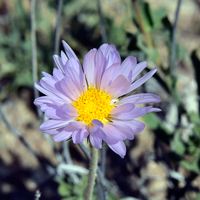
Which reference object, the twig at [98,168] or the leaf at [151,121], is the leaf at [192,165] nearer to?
the leaf at [151,121]

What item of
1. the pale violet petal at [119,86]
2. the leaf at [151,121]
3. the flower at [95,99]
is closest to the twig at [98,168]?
the flower at [95,99]

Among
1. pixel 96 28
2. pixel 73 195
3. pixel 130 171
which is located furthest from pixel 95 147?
pixel 96 28

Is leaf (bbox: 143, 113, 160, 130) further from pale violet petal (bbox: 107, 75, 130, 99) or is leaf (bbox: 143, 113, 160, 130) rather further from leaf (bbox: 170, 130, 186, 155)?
pale violet petal (bbox: 107, 75, 130, 99)

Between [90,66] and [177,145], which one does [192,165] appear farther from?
[90,66]

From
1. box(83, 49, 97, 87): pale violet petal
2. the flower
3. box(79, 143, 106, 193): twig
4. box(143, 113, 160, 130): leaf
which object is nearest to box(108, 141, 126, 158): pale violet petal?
the flower

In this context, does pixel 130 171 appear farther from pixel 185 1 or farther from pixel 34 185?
pixel 185 1

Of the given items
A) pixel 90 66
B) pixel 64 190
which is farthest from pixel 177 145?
pixel 90 66

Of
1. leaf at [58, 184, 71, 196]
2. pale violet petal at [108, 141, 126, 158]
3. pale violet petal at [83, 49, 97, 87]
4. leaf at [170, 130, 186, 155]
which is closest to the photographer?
pale violet petal at [108, 141, 126, 158]
